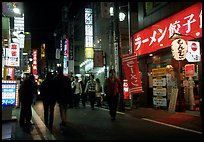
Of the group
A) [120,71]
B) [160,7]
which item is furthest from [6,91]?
[160,7]

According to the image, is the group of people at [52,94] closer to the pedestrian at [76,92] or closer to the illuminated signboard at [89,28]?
the pedestrian at [76,92]

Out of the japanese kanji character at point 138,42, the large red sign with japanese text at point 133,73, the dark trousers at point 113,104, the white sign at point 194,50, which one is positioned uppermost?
the japanese kanji character at point 138,42

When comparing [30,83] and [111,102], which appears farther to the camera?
[111,102]

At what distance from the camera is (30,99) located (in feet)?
38.0

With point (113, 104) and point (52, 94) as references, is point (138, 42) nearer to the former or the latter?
point (113, 104)

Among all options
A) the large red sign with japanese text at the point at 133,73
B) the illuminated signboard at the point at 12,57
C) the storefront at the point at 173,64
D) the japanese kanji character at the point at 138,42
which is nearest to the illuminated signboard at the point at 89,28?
the illuminated signboard at the point at 12,57

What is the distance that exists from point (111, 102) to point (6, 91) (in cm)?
449

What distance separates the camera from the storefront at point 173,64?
44.4 feet

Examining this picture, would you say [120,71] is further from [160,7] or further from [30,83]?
[30,83]

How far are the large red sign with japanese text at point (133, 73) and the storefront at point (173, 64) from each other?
1.61m

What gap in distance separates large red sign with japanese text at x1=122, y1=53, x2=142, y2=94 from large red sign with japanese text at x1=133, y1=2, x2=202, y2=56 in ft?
6.33

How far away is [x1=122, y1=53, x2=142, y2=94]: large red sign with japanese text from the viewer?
15613mm

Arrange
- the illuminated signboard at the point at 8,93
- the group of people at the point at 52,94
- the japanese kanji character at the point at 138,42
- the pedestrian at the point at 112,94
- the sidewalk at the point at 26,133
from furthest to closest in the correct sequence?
the japanese kanji character at the point at 138,42 < the pedestrian at the point at 112,94 < the illuminated signboard at the point at 8,93 < the group of people at the point at 52,94 < the sidewalk at the point at 26,133

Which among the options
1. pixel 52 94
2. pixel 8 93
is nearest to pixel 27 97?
pixel 52 94
